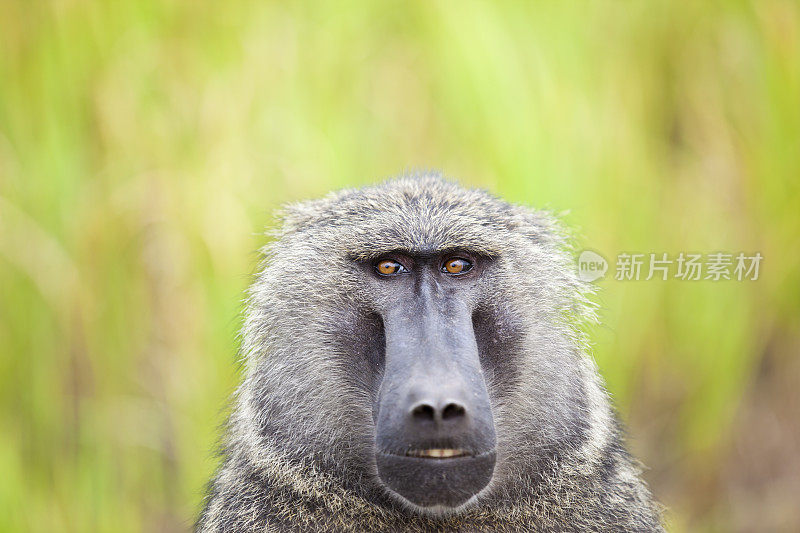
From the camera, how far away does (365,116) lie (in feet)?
15.7

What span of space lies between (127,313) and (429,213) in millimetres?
2550

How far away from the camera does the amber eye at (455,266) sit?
2361 mm

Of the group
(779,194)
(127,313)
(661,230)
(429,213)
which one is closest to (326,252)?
(429,213)

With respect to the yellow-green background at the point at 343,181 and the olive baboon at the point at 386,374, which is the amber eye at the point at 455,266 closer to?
the olive baboon at the point at 386,374

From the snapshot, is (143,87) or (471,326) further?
(143,87)

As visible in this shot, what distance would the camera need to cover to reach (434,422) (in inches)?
77.2

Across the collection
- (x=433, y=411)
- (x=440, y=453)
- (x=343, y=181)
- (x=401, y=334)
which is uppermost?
(x=343, y=181)

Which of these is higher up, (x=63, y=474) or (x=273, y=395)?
(x=273, y=395)

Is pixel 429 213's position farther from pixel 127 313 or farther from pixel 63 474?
pixel 63 474
